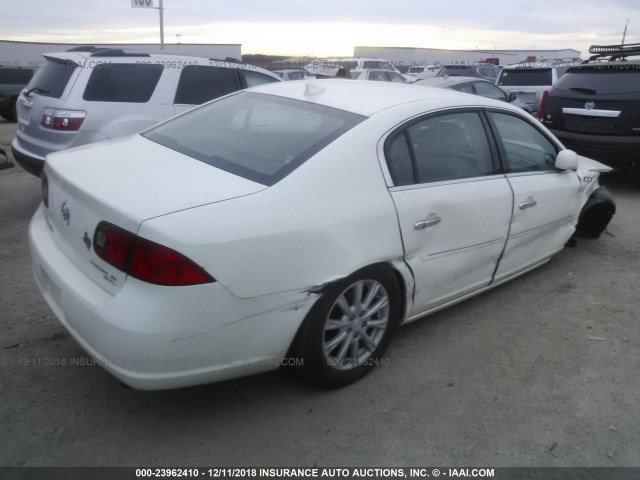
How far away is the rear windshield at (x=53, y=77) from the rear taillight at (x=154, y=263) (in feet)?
13.3

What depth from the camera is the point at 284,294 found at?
8.38 ft

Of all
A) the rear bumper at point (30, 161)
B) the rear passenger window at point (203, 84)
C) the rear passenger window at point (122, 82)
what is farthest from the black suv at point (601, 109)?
the rear bumper at point (30, 161)

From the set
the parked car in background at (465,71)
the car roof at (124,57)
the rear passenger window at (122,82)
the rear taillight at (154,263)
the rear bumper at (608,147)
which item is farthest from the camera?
the parked car in background at (465,71)

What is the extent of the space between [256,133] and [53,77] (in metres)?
3.75

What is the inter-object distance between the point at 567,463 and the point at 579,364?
917 millimetres

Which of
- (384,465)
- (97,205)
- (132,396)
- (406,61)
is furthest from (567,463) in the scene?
(406,61)

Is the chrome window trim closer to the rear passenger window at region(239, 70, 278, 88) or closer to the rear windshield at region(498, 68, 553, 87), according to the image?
the rear passenger window at region(239, 70, 278, 88)

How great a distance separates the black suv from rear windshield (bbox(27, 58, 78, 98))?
18.9ft

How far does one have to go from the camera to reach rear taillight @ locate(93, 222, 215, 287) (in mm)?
2291

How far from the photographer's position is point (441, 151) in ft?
11.2

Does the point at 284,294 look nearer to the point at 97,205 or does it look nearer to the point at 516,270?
the point at 97,205

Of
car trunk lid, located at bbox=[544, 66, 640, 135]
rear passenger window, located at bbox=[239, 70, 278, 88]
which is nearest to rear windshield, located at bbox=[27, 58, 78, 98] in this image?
rear passenger window, located at bbox=[239, 70, 278, 88]

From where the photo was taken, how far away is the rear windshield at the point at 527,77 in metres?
14.0

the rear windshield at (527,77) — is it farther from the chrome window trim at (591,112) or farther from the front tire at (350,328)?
the front tire at (350,328)
